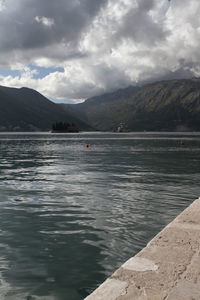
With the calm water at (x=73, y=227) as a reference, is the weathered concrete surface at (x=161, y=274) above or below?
above

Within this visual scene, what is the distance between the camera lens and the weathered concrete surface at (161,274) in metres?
6.54

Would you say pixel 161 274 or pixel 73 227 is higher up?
pixel 161 274

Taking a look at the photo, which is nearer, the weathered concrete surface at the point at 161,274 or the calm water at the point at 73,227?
the weathered concrete surface at the point at 161,274

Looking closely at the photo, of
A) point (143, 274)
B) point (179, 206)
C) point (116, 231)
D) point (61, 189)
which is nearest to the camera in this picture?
point (143, 274)

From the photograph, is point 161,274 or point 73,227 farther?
point 73,227

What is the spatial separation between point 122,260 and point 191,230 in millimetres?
2842

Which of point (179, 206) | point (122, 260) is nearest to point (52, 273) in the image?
point (122, 260)

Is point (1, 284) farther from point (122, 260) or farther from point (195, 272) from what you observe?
point (195, 272)

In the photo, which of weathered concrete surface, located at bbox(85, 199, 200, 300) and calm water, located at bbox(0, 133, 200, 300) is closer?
weathered concrete surface, located at bbox(85, 199, 200, 300)

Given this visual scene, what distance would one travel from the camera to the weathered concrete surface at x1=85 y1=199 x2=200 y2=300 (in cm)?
654

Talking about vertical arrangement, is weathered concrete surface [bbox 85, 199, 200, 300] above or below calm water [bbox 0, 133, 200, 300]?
above

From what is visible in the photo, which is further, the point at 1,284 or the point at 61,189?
the point at 61,189

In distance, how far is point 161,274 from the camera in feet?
24.4

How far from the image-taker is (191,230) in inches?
438
